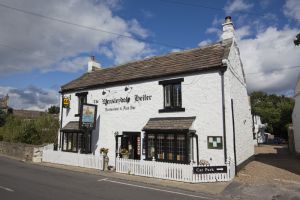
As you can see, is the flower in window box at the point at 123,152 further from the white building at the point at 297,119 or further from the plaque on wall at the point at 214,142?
the white building at the point at 297,119

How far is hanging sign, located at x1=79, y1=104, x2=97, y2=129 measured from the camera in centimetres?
2019

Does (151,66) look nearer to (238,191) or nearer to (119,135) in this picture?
(119,135)

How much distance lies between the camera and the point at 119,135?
66.0 feet

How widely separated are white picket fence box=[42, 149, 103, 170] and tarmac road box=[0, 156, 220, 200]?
3550mm

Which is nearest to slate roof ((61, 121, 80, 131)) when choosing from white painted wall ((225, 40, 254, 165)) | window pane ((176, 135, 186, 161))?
window pane ((176, 135, 186, 161))

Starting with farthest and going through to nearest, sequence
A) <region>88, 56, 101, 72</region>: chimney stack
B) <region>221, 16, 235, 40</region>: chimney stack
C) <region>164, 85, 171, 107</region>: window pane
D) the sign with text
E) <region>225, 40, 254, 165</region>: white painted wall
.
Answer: <region>88, 56, 101, 72</region>: chimney stack < <region>221, 16, 235, 40</region>: chimney stack < <region>164, 85, 171, 107</region>: window pane < <region>225, 40, 254, 165</region>: white painted wall < the sign with text

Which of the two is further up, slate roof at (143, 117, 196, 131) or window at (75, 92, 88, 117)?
window at (75, 92, 88, 117)

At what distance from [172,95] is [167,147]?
3.33 meters

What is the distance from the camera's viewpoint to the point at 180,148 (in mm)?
16656

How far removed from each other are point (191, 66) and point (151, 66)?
13.2 feet

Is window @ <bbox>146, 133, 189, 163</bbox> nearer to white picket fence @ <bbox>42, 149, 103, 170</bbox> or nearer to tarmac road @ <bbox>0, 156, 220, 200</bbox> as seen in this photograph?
white picket fence @ <bbox>42, 149, 103, 170</bbox>

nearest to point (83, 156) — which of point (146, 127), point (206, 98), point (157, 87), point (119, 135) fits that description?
point (119, 135)

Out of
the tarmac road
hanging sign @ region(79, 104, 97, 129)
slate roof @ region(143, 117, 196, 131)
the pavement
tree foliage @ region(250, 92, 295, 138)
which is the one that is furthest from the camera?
tree foliage @ region(250, 92, 295, 138)

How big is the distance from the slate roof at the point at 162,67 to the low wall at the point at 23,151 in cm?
567
